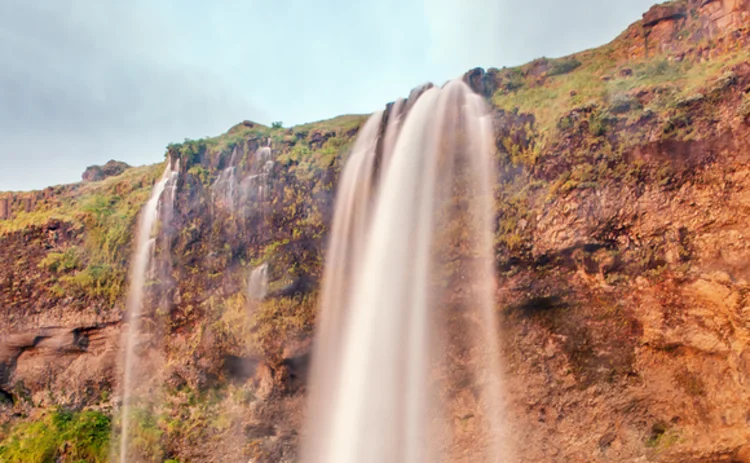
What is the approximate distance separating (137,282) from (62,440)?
4823 millimetres

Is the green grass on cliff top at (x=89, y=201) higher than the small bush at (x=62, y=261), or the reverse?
the green grass on cliff top at (x=89, y=201)

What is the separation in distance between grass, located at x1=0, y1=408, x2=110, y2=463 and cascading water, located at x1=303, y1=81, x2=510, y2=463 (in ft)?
21.2

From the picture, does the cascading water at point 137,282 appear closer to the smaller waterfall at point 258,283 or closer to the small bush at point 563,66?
the smaller waterfall at point 258,283

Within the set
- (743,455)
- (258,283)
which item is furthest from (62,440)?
(743,455)

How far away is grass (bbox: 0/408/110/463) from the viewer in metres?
13.2

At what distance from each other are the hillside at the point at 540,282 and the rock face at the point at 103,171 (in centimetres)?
762

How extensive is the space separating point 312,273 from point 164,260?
191 inches

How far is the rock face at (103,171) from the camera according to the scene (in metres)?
22.1

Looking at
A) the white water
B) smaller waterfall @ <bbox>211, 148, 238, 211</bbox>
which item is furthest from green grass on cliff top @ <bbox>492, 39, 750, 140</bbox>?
smaller waterfall @ <bbox>211, 148, 238, 211</bbox>

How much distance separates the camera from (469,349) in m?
10.6

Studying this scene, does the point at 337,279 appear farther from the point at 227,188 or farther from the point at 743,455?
the point at 743,455

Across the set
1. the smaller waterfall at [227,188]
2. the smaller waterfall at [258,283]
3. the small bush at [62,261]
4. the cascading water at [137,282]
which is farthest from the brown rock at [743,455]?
the small bush at [62,261]

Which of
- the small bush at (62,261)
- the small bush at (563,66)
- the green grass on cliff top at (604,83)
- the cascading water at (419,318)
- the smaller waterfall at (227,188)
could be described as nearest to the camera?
the green grass on cliff top at (604,83)

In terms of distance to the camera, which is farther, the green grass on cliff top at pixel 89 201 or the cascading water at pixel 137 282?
the green grass on cliff top at pixel 89 201
